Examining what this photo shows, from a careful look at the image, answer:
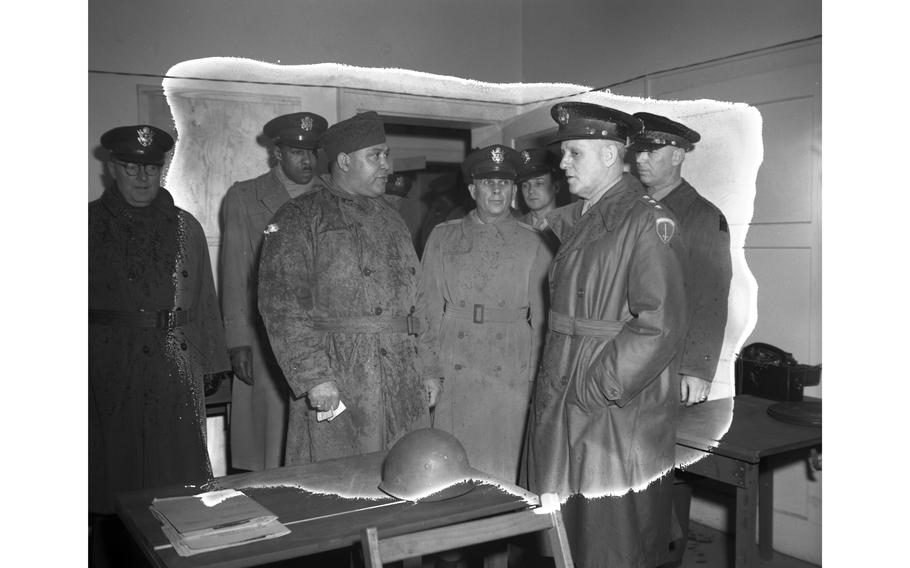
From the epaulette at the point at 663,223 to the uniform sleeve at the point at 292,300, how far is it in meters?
1.08

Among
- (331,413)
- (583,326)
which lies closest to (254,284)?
(331,413)

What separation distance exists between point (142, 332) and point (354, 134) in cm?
96

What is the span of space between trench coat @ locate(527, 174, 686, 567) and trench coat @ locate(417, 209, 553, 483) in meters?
0.76

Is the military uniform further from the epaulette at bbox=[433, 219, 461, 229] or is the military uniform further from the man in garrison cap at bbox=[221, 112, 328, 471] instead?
the epaulette at bbox=[433, 219, 461, 229]

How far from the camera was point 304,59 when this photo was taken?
2.96 meters

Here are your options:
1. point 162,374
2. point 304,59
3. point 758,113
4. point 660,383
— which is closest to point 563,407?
point 660,383

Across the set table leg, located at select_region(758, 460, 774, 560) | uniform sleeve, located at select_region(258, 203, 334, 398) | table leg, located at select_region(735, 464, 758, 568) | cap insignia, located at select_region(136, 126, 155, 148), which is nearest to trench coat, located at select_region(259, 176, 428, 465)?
uniform sleeve, located at select_region(258, 203, 334, 398)

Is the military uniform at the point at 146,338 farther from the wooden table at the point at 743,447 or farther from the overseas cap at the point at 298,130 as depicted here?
the wooden table at the point at 743,447

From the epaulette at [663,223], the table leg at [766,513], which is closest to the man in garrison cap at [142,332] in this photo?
the epaulette at [663,223]

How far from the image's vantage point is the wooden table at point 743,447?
2.53 m

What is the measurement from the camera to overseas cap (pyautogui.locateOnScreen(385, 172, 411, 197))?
3.19 m

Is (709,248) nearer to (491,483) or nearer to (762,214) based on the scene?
(762,214)

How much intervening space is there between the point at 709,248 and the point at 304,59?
158cm

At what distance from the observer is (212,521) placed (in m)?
1.71
